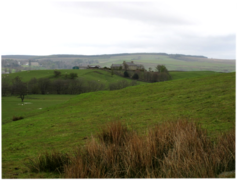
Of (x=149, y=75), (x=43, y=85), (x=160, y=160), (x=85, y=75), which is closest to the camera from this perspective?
(x=160, y=160)

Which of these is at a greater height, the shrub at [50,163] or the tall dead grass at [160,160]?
the tall dead grass at [160,160]

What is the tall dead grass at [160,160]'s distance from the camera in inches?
150

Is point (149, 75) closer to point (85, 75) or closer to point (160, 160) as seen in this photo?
point (85, 75)

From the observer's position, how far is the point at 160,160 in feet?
14.1

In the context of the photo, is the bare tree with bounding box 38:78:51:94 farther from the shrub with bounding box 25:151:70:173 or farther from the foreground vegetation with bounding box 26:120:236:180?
the foreground vegetation with bounding box 26:120:236:180

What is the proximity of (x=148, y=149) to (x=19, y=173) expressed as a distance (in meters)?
4.13

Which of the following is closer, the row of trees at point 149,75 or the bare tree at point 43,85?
the bare tree at point 43,85

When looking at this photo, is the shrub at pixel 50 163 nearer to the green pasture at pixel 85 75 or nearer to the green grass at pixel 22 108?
the green grass at pixel 22 108

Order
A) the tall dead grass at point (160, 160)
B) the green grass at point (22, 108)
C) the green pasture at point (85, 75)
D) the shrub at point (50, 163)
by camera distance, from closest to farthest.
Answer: the tall dead grass at point (160, 160) < the shrub at point (50, 163) < the green grass at point (22, 108) < the green pasture at point (85, 75)

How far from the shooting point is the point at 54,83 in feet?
263

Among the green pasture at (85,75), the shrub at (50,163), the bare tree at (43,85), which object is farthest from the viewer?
the green pasture at (85,75)

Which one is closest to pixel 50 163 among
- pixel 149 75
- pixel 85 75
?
pixel 149 75

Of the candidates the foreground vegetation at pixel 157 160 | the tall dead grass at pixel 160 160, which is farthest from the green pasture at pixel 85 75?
the tall dead grass at pixel 160 160

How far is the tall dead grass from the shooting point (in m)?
3.80
